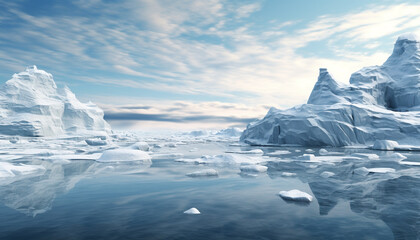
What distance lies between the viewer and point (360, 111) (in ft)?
96.9

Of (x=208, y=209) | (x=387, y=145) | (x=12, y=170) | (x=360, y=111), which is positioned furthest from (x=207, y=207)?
(x=360, y=111)

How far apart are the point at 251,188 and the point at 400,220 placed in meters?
3.76

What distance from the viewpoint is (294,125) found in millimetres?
31688

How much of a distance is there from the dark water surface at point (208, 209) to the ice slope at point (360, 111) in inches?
840

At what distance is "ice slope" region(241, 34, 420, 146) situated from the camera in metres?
28.3

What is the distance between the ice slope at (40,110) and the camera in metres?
51.3

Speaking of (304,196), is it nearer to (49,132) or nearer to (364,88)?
(364,88)

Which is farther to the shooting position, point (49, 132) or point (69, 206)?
point (49, 132)

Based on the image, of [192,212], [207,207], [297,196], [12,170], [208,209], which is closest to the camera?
[192,212]

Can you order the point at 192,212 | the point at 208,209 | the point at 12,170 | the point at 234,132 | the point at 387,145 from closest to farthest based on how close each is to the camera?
the point at 192,212, the point at 208,209, the point at 12,170, the point at 387,145, the point at 234,132

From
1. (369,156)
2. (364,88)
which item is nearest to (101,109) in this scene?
(364,88)

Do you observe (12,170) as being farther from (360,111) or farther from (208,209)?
(360,111)

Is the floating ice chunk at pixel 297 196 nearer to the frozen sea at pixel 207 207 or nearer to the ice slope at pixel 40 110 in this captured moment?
the frozen sea at pixel 207 207

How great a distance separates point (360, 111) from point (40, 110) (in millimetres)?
59508
